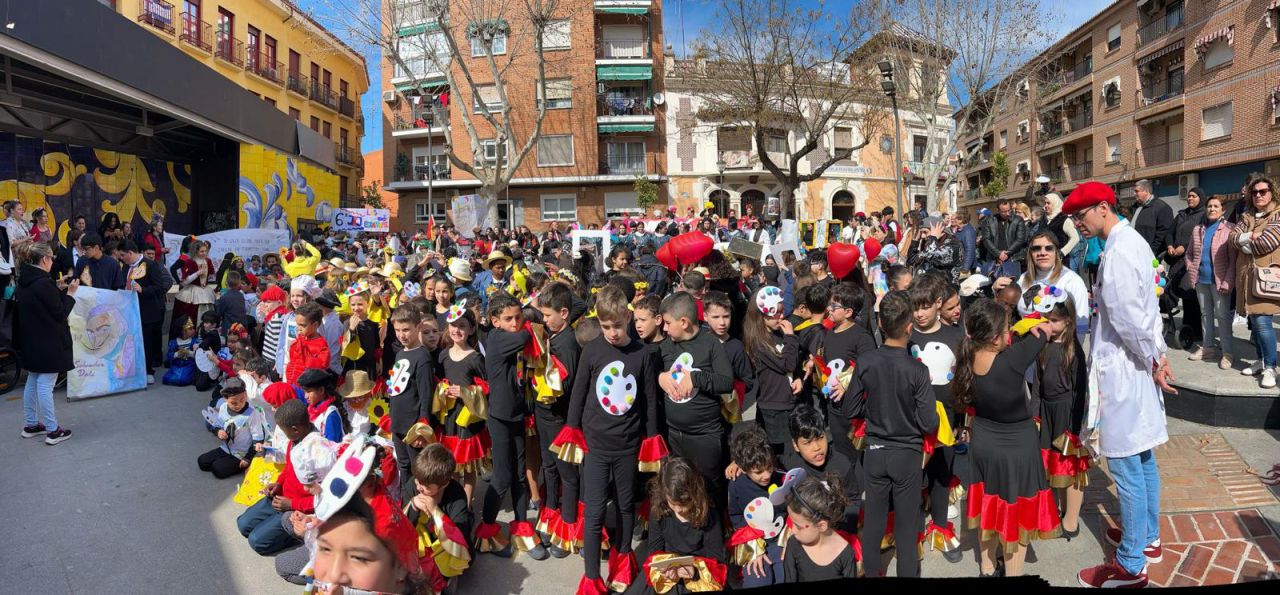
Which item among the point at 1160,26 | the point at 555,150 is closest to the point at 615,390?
the point at 555,150

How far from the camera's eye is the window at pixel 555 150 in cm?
3098

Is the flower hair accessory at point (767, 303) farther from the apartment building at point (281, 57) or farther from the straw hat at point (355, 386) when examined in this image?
the apartment building at point (281, 57)

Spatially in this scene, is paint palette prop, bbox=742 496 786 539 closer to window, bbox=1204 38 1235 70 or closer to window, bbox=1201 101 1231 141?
window, bbox=1201 101 1231 141

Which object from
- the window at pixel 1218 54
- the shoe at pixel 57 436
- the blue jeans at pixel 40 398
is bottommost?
the shoe at pixel 57 436

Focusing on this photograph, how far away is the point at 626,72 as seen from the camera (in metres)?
30.7

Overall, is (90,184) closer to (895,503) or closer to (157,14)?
(157,14)

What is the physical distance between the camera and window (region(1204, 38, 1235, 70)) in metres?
24.2

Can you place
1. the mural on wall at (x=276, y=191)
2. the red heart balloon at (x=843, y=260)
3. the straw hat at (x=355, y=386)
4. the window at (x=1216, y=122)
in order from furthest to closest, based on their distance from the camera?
the window at (x=1216, y=122) → the mural on wall at (x=276, y=191) → the red heart balloon at (x=843, y=260) → the straw hat at (x=355, y=386)

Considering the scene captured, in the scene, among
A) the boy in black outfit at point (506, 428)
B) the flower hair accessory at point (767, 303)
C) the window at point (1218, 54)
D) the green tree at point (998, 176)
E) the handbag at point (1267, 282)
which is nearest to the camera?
the boy in black outfit at point (506, 428)

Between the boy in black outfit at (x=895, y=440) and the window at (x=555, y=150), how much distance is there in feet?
94.9

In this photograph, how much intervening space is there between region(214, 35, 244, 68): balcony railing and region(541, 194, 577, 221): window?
46.5ft

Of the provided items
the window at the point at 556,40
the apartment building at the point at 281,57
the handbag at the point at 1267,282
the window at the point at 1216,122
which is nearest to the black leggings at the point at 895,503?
the handbag at the point at 1267,282

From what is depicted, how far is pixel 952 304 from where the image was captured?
436 centimetres

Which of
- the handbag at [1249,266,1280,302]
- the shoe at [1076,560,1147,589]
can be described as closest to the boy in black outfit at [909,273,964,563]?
the shoe at [1076,560,1147,589]
